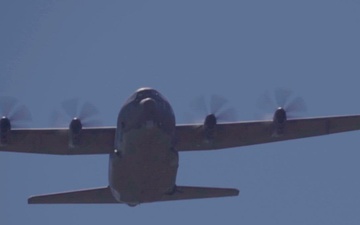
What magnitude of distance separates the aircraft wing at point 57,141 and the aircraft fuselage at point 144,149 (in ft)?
10.2

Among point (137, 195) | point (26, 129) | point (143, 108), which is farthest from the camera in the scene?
point (26, 129)

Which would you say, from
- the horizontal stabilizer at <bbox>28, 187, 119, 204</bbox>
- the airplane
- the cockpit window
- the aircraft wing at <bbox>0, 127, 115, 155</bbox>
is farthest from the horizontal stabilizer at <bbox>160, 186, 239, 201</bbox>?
the cockpit window

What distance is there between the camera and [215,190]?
43.9m

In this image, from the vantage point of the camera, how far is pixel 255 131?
46.4 m

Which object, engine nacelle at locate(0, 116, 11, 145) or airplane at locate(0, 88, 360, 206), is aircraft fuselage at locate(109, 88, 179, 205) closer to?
airplane at locate(0, 88, 360, 206)

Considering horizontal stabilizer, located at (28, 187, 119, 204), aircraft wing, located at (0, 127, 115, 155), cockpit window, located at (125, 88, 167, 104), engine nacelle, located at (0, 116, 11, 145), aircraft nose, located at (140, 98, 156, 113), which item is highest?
cockpit window, located at (125, 88, 167, 104)

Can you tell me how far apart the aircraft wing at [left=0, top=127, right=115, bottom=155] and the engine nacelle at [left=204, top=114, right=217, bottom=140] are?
4.93m

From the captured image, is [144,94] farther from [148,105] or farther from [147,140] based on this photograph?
[147,140]

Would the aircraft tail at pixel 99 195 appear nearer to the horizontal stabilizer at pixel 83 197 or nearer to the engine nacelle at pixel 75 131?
the horizontal stabilizer at pixel 83 197

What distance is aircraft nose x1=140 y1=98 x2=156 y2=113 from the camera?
3928cm

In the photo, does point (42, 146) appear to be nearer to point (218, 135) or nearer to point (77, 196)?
point (77, 196)

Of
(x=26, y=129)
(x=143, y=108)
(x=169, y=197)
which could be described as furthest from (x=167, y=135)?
(x=26, y=129)

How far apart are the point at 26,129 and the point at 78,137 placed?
3172mm

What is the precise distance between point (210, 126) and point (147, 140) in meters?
5.42
